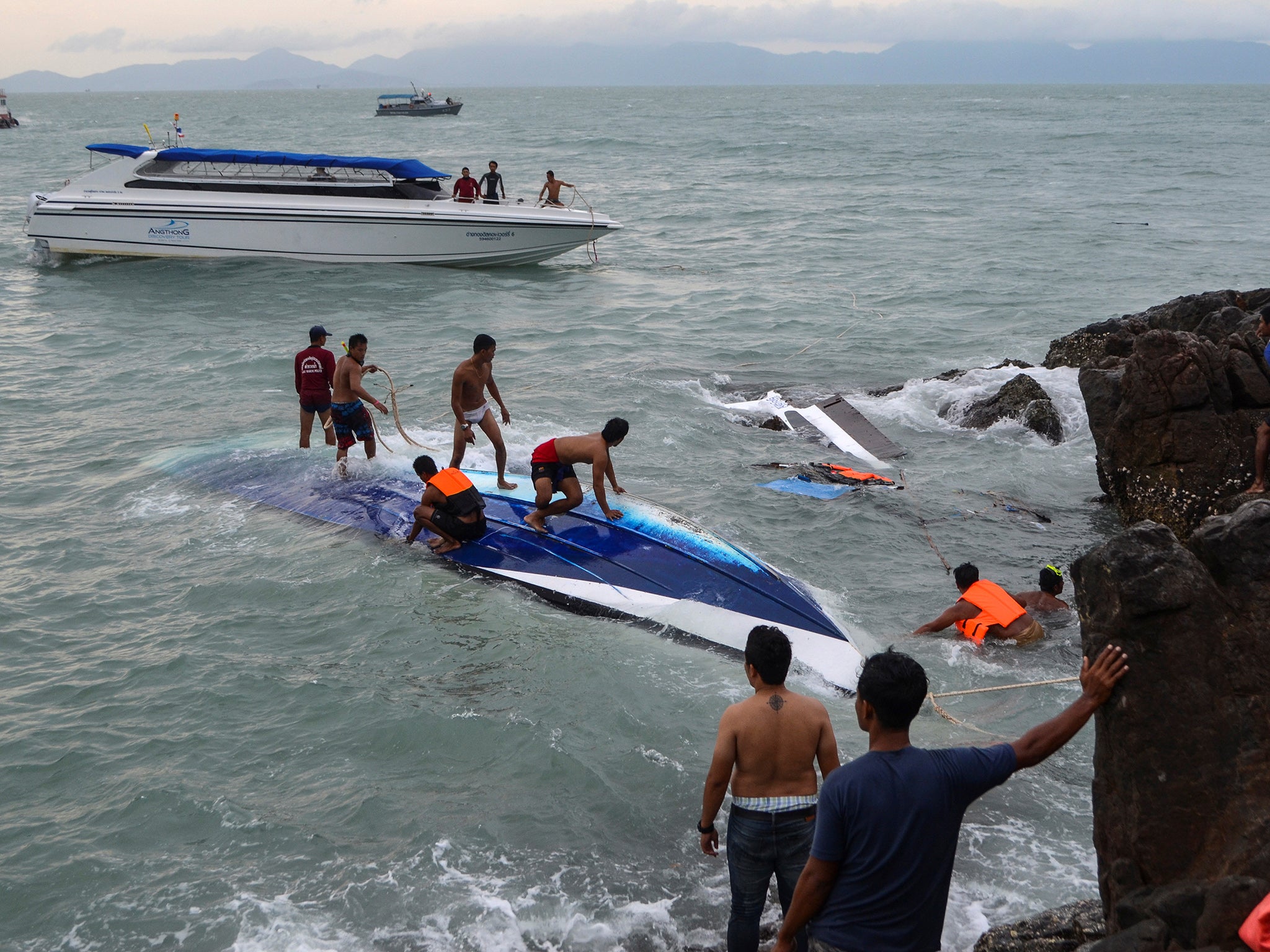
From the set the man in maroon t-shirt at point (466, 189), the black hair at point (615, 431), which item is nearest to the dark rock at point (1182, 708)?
the black hair at point (615, 431)

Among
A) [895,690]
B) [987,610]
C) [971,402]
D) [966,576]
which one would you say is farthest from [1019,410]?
[895,690]

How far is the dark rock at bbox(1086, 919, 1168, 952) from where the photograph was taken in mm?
3326

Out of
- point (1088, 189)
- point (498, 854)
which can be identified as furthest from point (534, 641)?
point (1088, 189)

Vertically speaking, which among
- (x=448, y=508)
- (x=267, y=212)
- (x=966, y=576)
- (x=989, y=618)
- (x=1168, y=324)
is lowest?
(x=989, y=618)

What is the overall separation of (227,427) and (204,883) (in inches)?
346

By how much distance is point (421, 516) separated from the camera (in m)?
8.95

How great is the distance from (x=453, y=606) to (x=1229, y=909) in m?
6.46

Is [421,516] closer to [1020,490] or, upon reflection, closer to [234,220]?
[1020,490]

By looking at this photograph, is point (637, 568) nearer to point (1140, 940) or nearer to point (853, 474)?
point (853, 474)

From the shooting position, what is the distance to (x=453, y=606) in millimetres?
8641

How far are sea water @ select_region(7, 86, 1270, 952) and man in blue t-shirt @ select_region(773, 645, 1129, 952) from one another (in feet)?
6.62

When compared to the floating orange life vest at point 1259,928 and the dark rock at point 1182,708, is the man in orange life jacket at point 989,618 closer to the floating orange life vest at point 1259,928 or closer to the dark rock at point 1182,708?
the dark rock at point 1182,708

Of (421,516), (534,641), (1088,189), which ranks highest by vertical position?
(1088,189)

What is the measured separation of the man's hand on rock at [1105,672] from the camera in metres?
3.47
